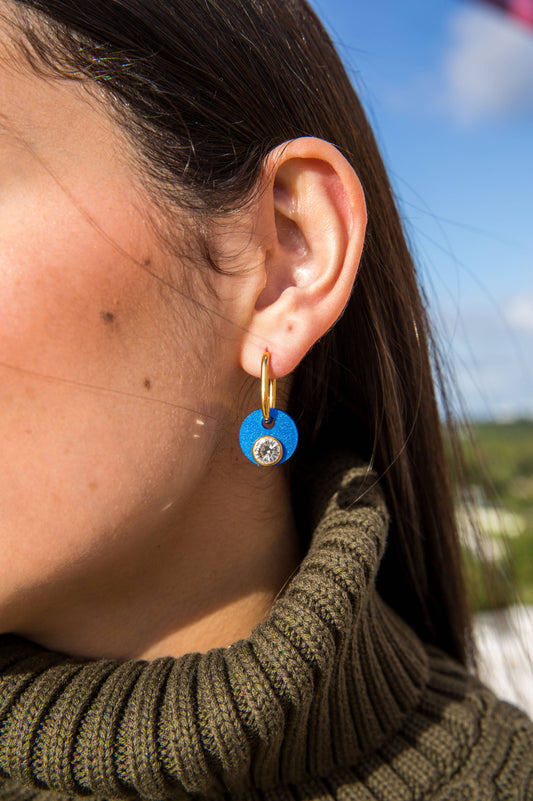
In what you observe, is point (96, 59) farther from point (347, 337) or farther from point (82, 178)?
point (347, 337)

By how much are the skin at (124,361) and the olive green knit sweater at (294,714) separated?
15cm

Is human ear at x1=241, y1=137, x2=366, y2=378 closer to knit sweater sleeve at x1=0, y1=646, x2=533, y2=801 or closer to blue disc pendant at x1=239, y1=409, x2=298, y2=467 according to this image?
blue disc pendant at x1=239, y1=409, x2=298, y2=467

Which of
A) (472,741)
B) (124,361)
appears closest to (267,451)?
(124,361)

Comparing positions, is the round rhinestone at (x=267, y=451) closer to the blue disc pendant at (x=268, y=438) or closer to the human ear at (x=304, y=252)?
the blue disc pendant at (x=268, y=438)

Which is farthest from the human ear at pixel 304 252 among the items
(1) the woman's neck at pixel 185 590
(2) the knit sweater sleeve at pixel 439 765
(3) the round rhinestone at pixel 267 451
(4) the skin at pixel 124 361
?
(2) the knit sweater sleeve at pixel 439 765

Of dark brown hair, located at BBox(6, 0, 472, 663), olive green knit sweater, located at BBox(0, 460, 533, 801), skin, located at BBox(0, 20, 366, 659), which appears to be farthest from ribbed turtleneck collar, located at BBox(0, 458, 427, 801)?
dark brown hair, located at BBox(6, 0, 472, 663)

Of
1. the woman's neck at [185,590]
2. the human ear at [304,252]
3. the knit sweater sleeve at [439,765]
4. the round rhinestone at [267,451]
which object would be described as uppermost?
the human ear at [304,252]

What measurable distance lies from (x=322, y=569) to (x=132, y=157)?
751 mm

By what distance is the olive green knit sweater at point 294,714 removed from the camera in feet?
3.34

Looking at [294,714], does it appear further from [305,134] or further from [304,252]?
[305,134]

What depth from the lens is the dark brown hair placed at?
1.10m

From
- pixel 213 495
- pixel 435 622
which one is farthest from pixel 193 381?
pixel 435 622

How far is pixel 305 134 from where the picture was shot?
1257mm

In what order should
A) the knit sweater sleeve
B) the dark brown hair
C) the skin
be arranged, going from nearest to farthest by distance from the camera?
the skin, the dark brown hair, the knit sweater sleeve
